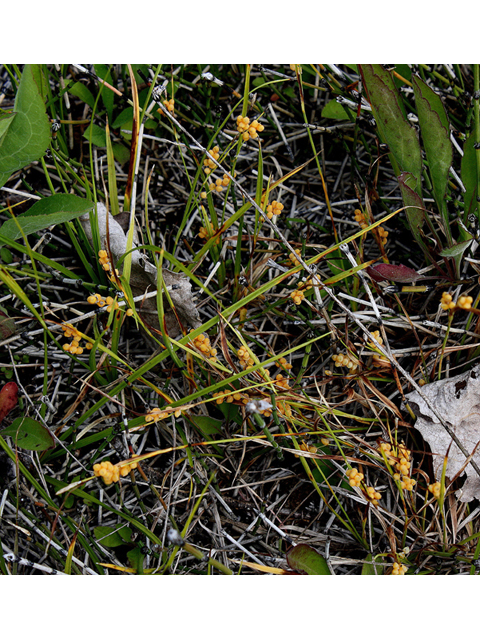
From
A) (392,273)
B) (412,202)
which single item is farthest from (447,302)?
(412,202)

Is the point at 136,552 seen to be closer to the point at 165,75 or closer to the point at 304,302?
the point at 304,302

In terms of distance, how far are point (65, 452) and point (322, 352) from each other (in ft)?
2.80

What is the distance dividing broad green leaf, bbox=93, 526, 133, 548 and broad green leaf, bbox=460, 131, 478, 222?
143 cm

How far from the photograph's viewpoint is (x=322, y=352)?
4.90 ft

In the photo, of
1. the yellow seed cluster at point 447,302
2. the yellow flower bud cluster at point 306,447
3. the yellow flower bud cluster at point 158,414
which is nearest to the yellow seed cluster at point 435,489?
the yellow flower bud cluster at point 306,447

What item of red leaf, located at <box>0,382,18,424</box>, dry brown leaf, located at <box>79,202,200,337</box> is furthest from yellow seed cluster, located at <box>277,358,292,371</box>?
red leaf, located at <box>0,382,18,424</box>

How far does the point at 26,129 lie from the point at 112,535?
3.98 ft

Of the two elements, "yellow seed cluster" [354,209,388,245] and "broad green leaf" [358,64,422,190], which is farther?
"yellow seed cluster" [354,209,388,245]

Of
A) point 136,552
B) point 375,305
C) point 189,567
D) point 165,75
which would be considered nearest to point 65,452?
point 136,552

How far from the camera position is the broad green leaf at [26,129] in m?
1.29

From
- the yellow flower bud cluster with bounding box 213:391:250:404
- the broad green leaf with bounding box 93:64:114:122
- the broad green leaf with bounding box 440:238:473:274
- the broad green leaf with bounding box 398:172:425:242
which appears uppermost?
the broad green leaf with bounding box 93:64:114:122

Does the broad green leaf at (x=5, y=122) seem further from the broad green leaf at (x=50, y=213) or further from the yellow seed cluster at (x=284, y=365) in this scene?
the yellow seed cluster at (x=284, y=365)

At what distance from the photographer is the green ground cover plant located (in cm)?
132

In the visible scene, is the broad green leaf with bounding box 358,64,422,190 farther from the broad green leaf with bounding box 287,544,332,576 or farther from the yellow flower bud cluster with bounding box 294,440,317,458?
the broad green leaf with bounding box 287,544,332,576
